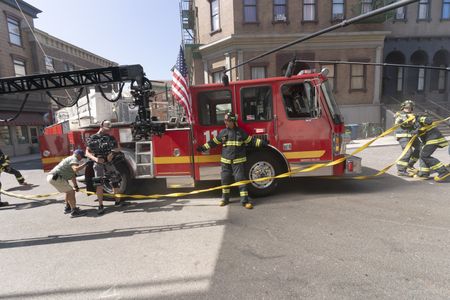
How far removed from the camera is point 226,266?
2.91 meters

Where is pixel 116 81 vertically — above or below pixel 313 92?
above

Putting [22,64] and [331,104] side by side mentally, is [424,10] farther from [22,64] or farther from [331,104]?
[22,64]

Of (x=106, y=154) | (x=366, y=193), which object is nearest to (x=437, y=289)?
(x=366, y=193)

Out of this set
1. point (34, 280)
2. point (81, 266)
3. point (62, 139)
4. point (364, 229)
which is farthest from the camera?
point (62, 139)

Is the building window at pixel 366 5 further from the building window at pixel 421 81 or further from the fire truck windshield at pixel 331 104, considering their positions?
the fire truck windshield at pixel 331 104

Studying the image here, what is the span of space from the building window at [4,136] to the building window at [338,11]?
2491 cm

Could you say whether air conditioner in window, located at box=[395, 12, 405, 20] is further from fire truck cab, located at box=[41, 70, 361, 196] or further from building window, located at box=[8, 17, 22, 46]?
building window, located at box=[8, 17, 22, 46]

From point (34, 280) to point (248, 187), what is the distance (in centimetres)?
360

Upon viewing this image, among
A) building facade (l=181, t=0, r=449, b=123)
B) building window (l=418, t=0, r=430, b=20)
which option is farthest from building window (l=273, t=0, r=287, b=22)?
building window (l=418, t=0, r=430, b=20)

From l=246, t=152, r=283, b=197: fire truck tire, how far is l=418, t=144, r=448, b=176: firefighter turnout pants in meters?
3.85

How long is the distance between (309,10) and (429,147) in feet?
44.8

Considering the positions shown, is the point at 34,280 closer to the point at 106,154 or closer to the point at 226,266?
the point at 226,266

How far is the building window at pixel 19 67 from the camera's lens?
67.7 ft

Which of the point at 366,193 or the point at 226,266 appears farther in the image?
the point at 366,193
